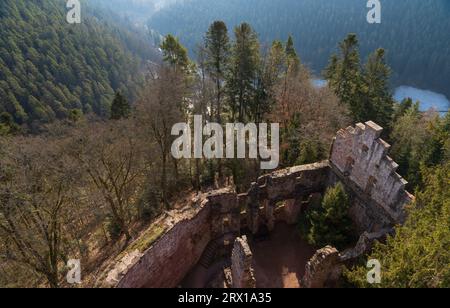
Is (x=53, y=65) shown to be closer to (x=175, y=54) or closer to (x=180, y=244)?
(x=175, y=54)

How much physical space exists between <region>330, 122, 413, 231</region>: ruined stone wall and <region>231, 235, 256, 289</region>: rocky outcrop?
8896 mm

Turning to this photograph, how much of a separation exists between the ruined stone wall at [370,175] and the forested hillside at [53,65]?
54.4 meters

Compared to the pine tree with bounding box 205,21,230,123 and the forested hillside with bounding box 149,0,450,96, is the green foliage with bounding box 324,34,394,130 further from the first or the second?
the forested hillside with bounding box 149,0,450,96

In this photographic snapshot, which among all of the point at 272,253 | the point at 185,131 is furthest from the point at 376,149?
the point at 185,131

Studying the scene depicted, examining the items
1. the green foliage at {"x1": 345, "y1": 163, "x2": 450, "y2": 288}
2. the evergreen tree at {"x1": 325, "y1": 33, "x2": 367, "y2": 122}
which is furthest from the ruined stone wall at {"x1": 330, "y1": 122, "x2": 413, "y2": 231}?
the evergreen tree at {"x1": 325, "y1": 33, "x2": 367, "y2": 122}

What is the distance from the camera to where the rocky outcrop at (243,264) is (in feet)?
57.2

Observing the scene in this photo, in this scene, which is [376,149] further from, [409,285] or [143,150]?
[143,150]

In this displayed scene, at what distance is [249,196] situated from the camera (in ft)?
76.3

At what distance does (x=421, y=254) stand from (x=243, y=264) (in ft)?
27.0

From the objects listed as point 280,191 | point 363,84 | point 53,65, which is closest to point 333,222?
point 280,191

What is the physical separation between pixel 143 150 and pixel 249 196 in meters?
10.1

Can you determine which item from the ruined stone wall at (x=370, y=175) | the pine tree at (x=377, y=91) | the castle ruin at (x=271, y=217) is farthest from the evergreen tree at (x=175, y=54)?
the ruined stone wall at (x=370, y=175)

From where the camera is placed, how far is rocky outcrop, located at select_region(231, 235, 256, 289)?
17438mm

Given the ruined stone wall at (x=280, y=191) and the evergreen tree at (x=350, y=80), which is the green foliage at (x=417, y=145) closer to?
the evergreen tree at (x=350, y=80)
